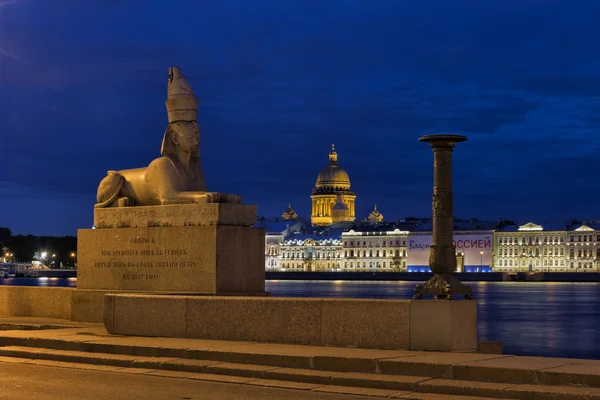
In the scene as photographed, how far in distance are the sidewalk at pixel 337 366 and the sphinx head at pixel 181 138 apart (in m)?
3.96

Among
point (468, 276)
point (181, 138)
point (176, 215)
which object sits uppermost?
point (181, 138)

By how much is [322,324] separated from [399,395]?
9.50 feet

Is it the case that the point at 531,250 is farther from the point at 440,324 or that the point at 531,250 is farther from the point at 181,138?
the point at 440,324

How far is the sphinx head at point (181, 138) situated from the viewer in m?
17.8

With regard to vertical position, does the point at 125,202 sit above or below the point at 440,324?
above

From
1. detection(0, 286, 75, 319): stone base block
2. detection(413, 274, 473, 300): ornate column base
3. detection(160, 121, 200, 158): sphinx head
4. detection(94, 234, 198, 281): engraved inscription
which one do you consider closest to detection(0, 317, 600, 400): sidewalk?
detection(413, 274, 473, 300): ornate column base

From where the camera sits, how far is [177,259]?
16.9 meters

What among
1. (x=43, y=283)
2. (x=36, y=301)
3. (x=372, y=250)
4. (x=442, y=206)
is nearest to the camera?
(x=442, y=206)

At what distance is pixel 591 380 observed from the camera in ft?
33.6

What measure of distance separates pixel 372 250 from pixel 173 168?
7033 inches

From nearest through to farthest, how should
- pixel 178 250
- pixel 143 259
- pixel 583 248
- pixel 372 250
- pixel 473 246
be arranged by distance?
pixel 178 250
pixel 143 259
pixel 583 248
pixel 473 246
pixel 372 250

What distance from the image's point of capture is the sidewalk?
10461 mm

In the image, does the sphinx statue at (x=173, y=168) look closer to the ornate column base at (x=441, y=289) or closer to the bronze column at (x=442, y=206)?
the bronze column at (x=442, y=206)

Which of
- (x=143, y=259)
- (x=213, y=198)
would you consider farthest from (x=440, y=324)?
(x=143, y=259)
